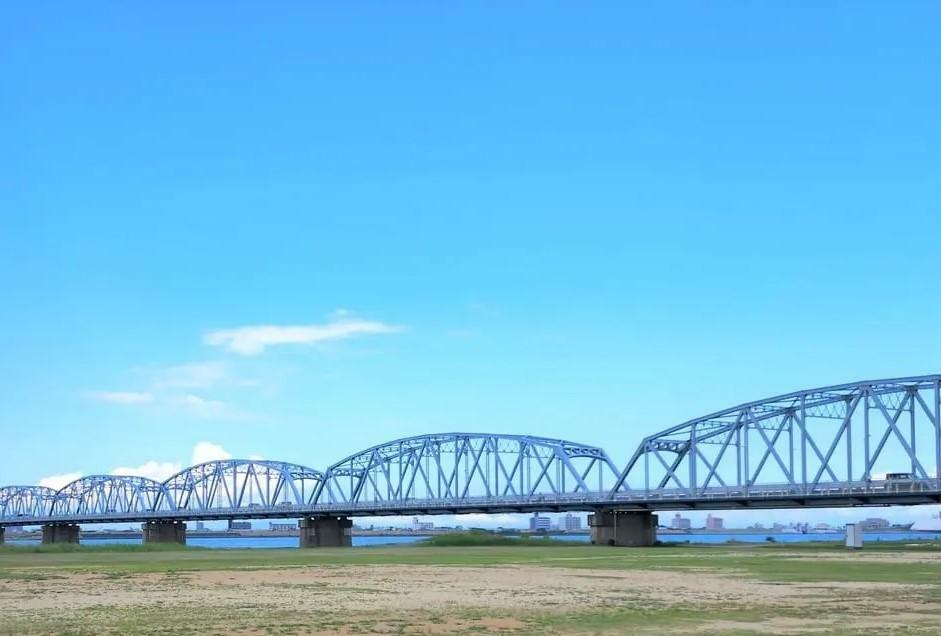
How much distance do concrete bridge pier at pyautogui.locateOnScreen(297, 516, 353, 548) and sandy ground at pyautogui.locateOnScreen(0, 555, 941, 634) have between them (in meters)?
123

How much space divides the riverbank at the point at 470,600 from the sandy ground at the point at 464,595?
7 cm

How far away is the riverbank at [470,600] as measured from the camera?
31531 millimetres

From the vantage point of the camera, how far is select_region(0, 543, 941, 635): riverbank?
1241 inches

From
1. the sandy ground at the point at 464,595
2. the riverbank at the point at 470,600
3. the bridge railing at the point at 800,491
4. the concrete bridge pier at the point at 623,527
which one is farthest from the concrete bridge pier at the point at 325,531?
the sandy ground at the point at 464,595

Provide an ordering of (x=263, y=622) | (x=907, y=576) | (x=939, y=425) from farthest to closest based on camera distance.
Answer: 1. (x=939, y=425)
2. (x=907, y=576)
3. (x=263, y=622)

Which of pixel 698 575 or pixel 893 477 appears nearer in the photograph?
pixel 698 575

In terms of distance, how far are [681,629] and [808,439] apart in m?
101

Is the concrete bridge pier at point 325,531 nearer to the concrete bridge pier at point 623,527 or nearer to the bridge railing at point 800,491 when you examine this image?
the concrete bridge pier at point 623,527

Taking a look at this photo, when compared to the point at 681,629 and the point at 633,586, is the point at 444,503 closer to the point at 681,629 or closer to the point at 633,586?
the point at 633,586

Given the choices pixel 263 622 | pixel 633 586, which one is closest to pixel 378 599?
pixel 263 622

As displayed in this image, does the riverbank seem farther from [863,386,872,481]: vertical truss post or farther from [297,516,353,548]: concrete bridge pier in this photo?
[297,516,353,548]: concrete bridge pier

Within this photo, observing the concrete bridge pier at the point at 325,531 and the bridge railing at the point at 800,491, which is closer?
the bridge railing at the point at 800,491

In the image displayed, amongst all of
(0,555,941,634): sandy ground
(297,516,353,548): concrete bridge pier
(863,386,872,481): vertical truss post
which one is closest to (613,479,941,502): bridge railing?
(863,386,872,481): vertical truss post

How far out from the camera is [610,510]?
14088cm
